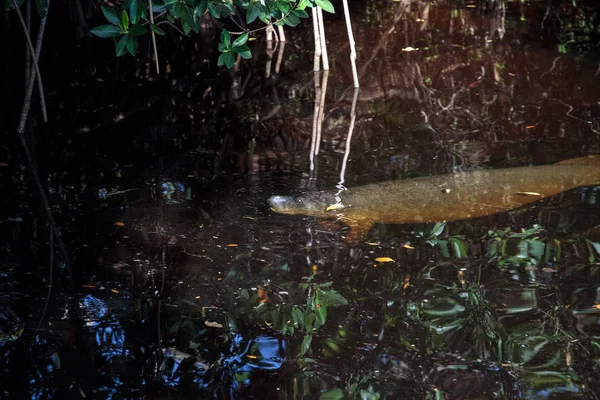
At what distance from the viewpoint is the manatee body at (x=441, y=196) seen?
4.80 meters

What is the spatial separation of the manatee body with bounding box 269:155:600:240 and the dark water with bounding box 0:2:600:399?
126 millimetres

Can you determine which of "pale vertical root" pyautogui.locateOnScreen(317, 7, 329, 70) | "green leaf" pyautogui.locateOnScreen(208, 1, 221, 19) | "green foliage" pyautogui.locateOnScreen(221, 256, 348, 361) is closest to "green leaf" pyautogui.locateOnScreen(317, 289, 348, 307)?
"green foliage" pyautogui.locateOnScreen(221, 256, 348, 361)

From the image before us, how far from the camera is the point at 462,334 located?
3.49 m

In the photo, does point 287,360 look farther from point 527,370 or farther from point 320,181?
point 320,181

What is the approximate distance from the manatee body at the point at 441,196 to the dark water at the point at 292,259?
0.41 ft

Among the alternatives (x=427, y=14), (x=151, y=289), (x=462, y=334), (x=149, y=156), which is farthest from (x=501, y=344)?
(x=427, y=14)

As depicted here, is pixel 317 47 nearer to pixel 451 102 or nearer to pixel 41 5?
pixel 451 102

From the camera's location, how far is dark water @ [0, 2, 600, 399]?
323 centimetres

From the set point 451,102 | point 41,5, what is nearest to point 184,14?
point 41,5

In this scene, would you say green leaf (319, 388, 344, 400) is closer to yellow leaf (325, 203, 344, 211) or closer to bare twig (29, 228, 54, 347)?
bare twig (29, 228, 54, 347)

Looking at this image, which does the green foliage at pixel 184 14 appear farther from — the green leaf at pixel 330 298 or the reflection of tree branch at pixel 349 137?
the green leaf at pixel 330 298

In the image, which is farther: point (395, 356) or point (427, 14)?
point (427, 14)

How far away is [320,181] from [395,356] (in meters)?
2.32

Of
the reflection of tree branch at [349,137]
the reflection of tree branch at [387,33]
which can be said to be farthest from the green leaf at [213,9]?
the reflection of tree branch at [387,33]
